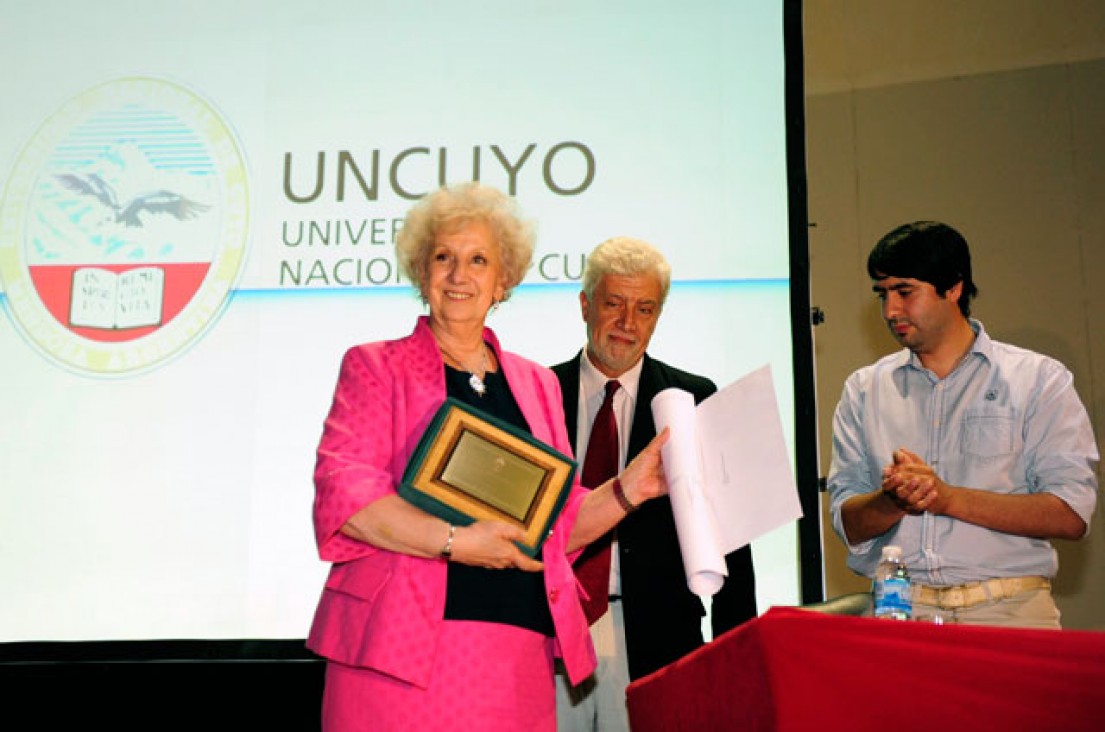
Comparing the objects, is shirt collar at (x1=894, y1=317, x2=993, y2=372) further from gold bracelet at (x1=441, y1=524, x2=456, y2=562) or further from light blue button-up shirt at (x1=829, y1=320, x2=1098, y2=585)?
gold bracelet at (x1=441, y1=524, x2=456, y2=562)

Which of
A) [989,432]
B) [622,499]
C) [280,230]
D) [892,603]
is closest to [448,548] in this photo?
[622,499]

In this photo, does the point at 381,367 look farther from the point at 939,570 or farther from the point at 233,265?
the point at 233,265

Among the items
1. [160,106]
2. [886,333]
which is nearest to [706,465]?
[160,106]

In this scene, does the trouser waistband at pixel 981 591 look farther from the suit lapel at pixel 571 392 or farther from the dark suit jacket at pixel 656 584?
the suit lapel at pixel 571 392

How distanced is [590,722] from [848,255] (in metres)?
2.70

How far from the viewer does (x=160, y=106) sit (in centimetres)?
344

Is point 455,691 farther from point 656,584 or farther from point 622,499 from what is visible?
point 656,584

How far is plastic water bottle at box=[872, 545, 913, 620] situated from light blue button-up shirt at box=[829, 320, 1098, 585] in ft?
0.29

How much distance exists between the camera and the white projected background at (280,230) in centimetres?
311

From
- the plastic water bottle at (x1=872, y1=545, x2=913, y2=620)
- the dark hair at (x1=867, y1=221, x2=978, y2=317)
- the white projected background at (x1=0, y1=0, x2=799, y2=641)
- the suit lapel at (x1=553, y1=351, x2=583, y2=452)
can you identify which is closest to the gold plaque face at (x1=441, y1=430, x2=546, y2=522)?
the plastic water bottle at (x1=872, y1=545, x2=913, y2=620)

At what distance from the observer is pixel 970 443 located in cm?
242

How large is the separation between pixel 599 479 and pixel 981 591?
33.6 inches

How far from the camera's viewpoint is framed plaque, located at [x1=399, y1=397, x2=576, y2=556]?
1.79 m

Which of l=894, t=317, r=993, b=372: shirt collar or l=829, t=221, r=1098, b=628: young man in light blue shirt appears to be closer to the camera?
l=829, t=221, r=1098, b=628: young man in light blue shirt
